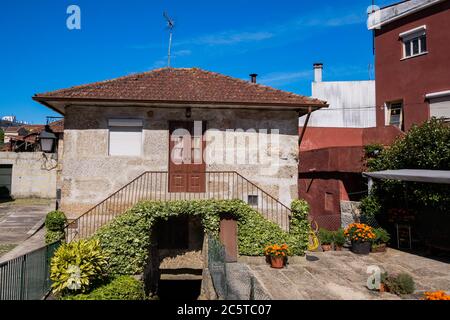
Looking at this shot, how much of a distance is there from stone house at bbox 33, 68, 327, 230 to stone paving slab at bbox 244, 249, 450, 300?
2131 millimetres

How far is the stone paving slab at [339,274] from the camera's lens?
7402 mm

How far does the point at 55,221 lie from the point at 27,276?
2301 millimetres

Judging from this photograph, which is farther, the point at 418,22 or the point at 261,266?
the point at 418,22

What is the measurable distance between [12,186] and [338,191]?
2439 centimetres

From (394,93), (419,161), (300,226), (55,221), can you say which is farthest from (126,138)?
(394,93)

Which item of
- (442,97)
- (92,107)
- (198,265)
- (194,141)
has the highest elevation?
(442,97)

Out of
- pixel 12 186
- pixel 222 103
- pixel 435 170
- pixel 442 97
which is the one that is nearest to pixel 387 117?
pixel 442 97

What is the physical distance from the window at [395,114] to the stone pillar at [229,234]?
11.0 metres

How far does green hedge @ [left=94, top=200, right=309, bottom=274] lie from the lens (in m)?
9.39

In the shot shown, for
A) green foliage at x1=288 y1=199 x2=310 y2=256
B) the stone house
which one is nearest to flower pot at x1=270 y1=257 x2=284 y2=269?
green foliage at x1=288 y1=199 x2=310 y2=256

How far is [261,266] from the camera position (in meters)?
9.63

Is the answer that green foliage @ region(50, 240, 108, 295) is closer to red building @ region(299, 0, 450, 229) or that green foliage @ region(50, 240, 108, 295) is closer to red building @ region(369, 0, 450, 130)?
red building @ region(299, 0, 450, 229)

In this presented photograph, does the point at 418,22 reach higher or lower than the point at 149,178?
higher
